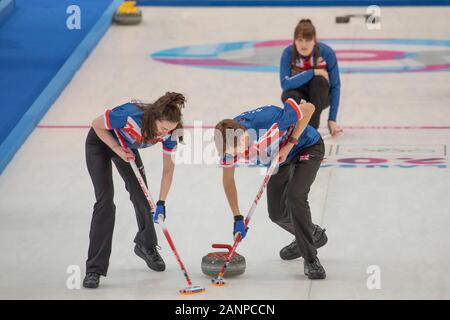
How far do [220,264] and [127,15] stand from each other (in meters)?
6.60

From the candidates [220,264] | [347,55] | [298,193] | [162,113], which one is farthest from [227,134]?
[347,55]

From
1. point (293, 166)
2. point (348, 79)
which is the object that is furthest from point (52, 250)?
point (348, 79)

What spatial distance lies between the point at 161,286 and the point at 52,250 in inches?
38.2

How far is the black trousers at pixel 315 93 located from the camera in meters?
8.45

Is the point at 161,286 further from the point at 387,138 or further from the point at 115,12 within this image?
the point at 115,12

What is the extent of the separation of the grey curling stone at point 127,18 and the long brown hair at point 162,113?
669 cm

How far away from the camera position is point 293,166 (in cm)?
645

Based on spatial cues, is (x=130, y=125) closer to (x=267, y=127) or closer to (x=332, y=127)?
(x=267, y=127)

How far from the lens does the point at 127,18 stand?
1262 cm

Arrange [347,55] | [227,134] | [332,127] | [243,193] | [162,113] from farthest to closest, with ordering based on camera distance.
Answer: [347,55] < [332,127] < [243,193] < [162,113] < [227,134]

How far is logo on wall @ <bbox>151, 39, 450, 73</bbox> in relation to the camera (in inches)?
440

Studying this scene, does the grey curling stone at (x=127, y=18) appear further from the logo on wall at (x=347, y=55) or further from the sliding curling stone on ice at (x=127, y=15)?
the logo on wall at (x=347, y=55)

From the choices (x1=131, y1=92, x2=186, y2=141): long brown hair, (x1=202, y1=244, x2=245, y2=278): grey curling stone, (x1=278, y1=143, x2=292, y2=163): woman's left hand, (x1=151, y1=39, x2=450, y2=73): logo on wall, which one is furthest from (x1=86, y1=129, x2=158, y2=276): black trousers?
(x1=151, y1=39, x2=450, y2=73): logo on wall

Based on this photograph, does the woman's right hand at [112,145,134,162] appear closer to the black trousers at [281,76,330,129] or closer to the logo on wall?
the black trousers at [281,76,330,129]
